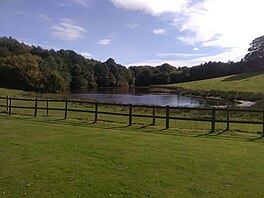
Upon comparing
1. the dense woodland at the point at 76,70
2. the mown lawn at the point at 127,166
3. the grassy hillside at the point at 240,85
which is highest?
the dense woodland at the point at 76,70

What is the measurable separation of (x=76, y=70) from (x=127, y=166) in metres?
127

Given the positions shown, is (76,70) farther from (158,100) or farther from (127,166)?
(127,166)

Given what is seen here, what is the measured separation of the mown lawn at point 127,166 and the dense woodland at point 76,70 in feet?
268

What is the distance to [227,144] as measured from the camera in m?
12.5

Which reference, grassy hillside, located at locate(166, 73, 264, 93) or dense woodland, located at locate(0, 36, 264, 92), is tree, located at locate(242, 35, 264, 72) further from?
grassy hillside, located at locate(166, 73, 264, 93)

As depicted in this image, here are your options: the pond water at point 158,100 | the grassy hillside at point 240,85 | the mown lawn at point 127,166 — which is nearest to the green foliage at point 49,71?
the pond water at point 158,100

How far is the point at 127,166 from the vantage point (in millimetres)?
8867

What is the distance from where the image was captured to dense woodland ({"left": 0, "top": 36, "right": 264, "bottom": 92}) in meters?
93.1

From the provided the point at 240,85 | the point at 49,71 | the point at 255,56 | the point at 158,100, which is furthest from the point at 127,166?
the point at 255,56

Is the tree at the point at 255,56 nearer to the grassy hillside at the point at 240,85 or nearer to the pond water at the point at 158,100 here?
the grassy hillside at the point at 240,85

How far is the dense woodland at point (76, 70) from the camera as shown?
93125 millimetres

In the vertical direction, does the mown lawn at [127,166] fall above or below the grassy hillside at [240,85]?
below

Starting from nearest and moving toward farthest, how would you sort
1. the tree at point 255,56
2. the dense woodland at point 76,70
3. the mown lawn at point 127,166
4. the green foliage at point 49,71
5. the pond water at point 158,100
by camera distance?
the mown lawn at point 127,166
the pond water at point 158,100
the green foliage at point 49,71
the dense woodland at point 76,70
the tree at point 255,56

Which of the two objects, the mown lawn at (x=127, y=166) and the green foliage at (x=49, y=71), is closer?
the mown lawn at (x=127, y=166)
